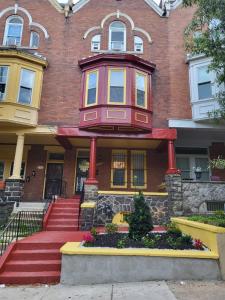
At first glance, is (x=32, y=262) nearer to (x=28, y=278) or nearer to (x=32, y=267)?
(x=32, y=267)

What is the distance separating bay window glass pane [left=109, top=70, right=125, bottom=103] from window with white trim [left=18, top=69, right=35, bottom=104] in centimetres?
420

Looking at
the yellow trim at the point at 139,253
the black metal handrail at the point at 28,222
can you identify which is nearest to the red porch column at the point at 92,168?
the black metal handrail at the point at 28,222

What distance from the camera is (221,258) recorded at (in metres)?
5.88

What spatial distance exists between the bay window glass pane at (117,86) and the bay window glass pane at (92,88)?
85 centimetres

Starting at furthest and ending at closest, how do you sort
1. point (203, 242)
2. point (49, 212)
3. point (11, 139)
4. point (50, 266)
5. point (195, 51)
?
point (11, 139) → point (49, 212) → point (195, 51) → point (203, 242) → point (50, 266)

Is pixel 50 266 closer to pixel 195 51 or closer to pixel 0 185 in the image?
pixel 0 185

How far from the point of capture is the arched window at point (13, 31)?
14.7m

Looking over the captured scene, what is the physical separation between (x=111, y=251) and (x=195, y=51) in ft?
23.8

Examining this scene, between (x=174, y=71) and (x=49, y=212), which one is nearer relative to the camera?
(x=49, y=212)

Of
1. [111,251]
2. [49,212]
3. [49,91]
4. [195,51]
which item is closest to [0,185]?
[49,212]

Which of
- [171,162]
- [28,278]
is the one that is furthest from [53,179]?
[28,278]

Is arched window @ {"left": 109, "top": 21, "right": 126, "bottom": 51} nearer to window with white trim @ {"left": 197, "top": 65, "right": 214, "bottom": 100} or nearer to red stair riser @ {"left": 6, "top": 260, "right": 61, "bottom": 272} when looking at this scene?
window with white trim @ {"left": 197, "top": 65, "right": 214, "bottom": 100}

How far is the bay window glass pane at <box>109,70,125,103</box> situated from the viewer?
12.6 meters

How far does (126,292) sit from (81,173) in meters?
10.1
